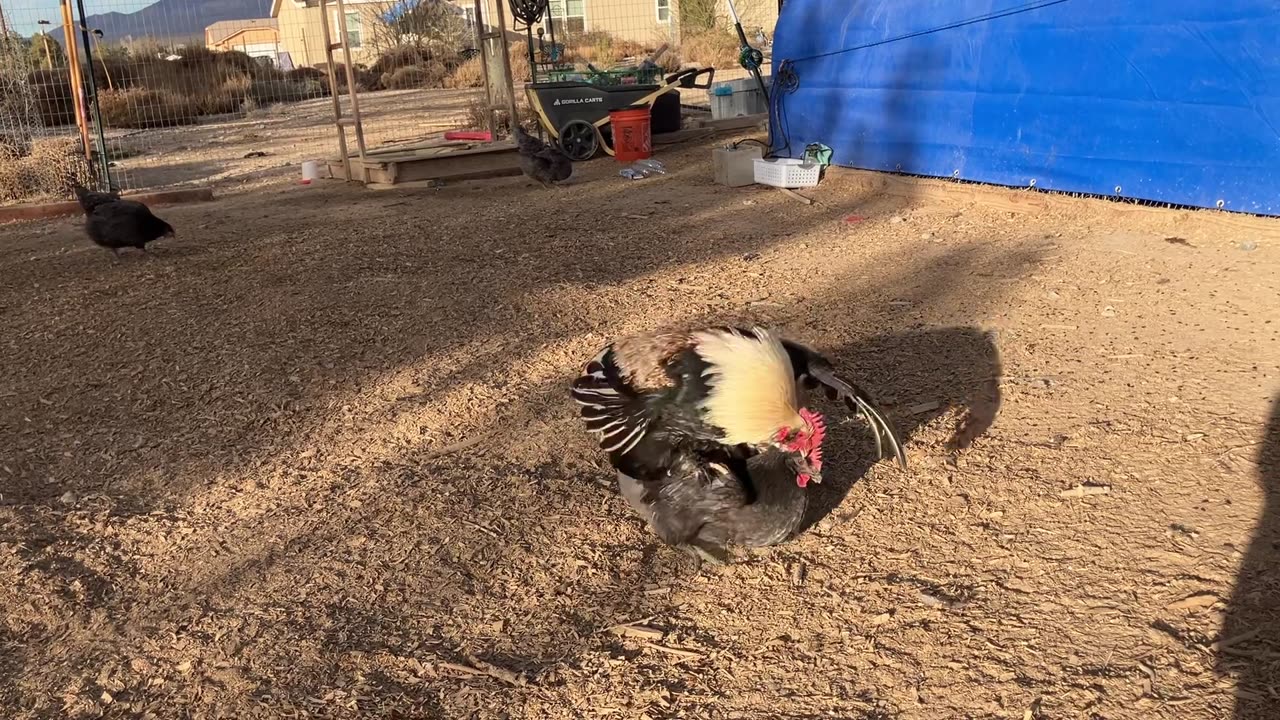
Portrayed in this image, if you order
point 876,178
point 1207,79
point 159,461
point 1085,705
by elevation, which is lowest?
point 1085,705

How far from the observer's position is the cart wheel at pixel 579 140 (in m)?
12.6

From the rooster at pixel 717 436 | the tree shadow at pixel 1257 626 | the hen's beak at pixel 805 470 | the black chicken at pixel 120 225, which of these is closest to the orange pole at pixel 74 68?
the black chicken at pixel 120 225

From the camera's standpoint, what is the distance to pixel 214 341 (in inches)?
216

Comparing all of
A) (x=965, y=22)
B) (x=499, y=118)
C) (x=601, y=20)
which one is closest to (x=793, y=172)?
(x=965, y=22)

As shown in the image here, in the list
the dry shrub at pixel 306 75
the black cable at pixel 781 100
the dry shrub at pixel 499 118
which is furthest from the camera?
the dry shrub at pixel 306 75

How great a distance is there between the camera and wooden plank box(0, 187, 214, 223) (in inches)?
401

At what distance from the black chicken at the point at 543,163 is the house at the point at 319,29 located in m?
9.86

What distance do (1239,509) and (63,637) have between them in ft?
13.3

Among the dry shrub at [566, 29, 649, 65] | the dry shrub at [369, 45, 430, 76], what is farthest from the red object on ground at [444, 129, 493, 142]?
the dry shrub at [566, 29, 649, 65]

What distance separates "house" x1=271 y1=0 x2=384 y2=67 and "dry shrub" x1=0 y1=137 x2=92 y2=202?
7859mm

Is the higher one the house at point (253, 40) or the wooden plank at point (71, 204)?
the house at point (253, 40)

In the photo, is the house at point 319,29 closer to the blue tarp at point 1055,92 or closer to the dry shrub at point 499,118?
the dry shrub at point 499,118

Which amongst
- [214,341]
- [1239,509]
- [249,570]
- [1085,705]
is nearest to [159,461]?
[249,570]

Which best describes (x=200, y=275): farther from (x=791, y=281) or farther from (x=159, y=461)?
(x=791, y=281)
